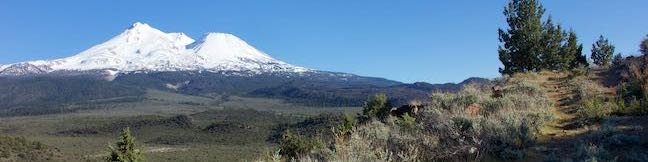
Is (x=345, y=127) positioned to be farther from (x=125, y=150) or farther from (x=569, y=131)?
(x=125, y=150)

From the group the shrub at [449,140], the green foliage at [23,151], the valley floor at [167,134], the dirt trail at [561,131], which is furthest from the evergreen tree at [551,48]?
the green foliage at [23,151]

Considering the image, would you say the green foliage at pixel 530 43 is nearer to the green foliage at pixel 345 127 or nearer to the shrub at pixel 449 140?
the green foliage at pixel 345 127

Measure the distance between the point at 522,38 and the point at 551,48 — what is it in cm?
131

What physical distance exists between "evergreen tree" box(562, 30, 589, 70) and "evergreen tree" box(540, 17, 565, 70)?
1.16ft

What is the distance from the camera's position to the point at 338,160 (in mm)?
6832

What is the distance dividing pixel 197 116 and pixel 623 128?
16596 cm

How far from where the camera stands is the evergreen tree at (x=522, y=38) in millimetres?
28359

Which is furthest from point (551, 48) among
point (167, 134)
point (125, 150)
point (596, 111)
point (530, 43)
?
point (167, 134)

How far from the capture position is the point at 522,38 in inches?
1125

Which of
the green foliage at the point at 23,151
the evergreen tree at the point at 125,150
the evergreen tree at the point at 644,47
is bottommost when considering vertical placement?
the green foliage at the point at 23,151

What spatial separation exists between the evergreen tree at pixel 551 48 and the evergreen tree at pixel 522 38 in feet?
0.86

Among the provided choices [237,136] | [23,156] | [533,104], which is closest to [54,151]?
[23,156]

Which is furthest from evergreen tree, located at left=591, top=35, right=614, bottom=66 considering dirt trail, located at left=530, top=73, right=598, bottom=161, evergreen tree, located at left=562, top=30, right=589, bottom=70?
dirt trail, located at left=530, top=73, right=598, bottom=161

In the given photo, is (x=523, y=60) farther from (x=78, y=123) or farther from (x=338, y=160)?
(x=78, y=123)
